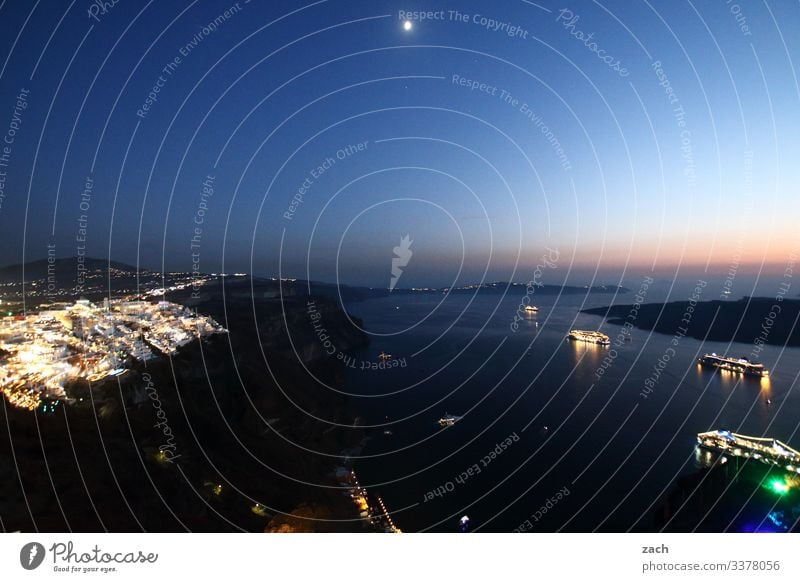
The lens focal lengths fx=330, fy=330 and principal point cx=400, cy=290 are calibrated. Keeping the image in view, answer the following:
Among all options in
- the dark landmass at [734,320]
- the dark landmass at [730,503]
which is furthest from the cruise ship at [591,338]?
the dark landmass at [730,503]

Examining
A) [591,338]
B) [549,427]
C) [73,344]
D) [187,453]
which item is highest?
[73,344]

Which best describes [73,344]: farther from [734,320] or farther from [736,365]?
[734,320]

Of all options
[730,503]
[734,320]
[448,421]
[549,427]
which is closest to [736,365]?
[734,320]

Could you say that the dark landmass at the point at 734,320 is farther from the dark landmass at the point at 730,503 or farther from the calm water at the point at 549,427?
the dark landmass at the point at 730,503

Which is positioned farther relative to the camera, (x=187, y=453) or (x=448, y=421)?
(x=448, y=421)
